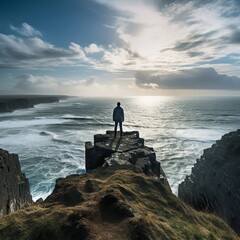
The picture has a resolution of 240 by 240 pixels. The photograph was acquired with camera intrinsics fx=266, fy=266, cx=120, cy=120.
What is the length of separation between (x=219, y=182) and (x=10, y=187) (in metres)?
14.7

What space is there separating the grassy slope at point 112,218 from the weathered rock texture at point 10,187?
880 centimetres

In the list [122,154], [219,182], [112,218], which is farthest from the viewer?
[219,182]

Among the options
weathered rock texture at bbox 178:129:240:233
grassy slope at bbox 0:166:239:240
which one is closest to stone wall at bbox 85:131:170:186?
weathered rock texture at bbox 178:129:240:233

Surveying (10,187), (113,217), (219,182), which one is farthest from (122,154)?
(10,187)

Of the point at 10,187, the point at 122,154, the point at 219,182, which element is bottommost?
the point at 10,187

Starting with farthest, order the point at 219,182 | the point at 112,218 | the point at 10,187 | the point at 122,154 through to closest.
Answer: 1. the point at 219,182
2. the point at 10,187
3. the point at 122,154
4. the point at 112,218

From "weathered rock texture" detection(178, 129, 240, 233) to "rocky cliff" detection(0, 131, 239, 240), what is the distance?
817 centimetres

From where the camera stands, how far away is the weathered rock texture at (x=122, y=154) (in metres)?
12.1

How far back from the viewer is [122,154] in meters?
12.7

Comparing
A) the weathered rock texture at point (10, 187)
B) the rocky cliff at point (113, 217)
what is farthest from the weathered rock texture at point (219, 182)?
the weathered rock texture at point (10, 187)

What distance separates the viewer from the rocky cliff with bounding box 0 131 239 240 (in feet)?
15.8

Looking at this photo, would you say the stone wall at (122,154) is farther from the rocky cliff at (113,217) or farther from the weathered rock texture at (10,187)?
the weathered rock texture at (10,187)

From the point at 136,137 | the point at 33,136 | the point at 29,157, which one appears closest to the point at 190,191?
the point at 136,137

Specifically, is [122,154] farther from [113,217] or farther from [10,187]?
[10,187]
